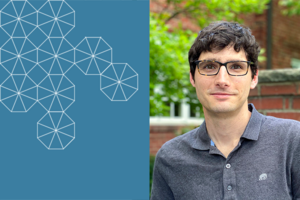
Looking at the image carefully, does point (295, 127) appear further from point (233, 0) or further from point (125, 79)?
point (233, 0)

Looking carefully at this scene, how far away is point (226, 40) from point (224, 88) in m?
0.22

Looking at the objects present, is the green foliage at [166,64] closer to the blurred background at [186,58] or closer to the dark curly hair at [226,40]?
the blurred background at [186,58]

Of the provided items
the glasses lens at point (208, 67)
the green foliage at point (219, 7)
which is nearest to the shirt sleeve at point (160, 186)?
the glasses lens at point (208, 67)

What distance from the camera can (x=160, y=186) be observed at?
1717 mm

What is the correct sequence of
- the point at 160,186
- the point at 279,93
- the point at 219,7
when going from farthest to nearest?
the point at 219,7
the point at 279,93
the point at 160,186

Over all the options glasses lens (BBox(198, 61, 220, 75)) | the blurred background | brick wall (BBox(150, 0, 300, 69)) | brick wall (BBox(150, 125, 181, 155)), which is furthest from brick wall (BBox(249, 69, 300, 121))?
brick wall (BBox(150, 0, 300, 69))

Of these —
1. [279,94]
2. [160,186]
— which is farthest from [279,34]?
[160,186]

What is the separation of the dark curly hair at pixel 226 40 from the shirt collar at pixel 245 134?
0.21 m

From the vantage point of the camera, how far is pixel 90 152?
1465 mm

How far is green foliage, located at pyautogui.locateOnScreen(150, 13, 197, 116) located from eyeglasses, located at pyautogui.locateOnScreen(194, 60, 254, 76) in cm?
144

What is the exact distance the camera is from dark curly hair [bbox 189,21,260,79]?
157 cm

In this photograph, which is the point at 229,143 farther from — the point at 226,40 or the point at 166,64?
the point at 166,64

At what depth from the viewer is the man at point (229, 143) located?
4.76 ft

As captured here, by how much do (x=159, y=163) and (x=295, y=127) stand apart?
654 mm
